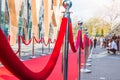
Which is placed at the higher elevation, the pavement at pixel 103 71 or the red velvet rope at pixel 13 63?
the red velvet rope at pixel 13 63

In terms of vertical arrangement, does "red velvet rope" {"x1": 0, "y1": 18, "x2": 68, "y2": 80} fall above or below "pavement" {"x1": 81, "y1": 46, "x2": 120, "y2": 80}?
above

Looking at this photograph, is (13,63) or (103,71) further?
(103,71)

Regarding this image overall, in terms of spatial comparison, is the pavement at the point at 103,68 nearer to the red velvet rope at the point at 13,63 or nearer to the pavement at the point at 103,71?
the pavement at the point at 103,71

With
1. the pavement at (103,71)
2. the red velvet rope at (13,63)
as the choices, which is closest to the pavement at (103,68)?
the pavement at (103,71)

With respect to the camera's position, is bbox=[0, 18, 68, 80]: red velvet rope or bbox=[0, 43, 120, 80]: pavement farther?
bbox=[0, 43, 120, 80]: pavement

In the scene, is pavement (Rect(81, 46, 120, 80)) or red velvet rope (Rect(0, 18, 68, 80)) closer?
red velvet rope (Rect(0, 18, 68, 80))

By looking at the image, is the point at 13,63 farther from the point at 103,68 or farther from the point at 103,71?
the point at 103,68

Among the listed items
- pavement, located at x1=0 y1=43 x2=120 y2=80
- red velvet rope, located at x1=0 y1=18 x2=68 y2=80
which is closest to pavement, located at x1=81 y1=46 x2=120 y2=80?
pavement, located at x1=0 y1=43 x2=120 y2=80

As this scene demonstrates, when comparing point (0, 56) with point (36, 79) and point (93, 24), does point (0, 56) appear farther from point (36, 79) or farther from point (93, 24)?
point (93, 24)

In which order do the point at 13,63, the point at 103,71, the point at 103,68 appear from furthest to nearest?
1. the point at 103,68
2. the point at 103,71
3. the point at 13,63

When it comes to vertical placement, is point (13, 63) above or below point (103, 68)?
above

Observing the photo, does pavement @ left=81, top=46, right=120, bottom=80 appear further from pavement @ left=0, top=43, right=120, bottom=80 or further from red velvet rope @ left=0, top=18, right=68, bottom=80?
red velvet rope @ left=0, top=18, right=68, bottom=80

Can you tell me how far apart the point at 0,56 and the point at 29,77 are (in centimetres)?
54

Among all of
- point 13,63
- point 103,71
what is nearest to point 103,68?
point 103,71
